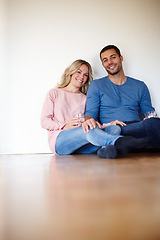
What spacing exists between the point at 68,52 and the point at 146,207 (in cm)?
268

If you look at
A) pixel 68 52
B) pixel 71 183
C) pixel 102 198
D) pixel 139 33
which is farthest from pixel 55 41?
pixel 102 198

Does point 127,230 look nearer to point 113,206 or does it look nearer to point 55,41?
point 113,206

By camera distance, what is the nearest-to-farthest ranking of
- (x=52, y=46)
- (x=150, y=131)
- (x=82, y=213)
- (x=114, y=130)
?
(x=82, y=213) → (x=150, y=131) → (x=114, y=130) → (x=52, y=46)

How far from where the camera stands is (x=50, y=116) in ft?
7.61

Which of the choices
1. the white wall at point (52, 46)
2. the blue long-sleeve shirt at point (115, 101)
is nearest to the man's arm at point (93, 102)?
the blue long-sleeve shirt at point (115, 101)

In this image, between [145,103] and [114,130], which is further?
[145,103]

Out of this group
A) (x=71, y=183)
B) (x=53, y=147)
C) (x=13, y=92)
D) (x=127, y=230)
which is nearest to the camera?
(x=127, y=230)

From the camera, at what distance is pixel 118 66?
2539 millimetres

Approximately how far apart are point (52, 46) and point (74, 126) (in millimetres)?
1401

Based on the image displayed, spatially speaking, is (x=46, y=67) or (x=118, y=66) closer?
(x=118, y=66)

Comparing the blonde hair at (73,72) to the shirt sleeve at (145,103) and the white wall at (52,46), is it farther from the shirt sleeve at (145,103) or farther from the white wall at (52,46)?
the shirt sleeve at (145,103)

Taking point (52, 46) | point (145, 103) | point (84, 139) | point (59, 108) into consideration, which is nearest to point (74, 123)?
point (84, 139)

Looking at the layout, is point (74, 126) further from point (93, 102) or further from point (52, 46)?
point (52, 46)

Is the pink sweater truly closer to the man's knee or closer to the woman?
the woman
